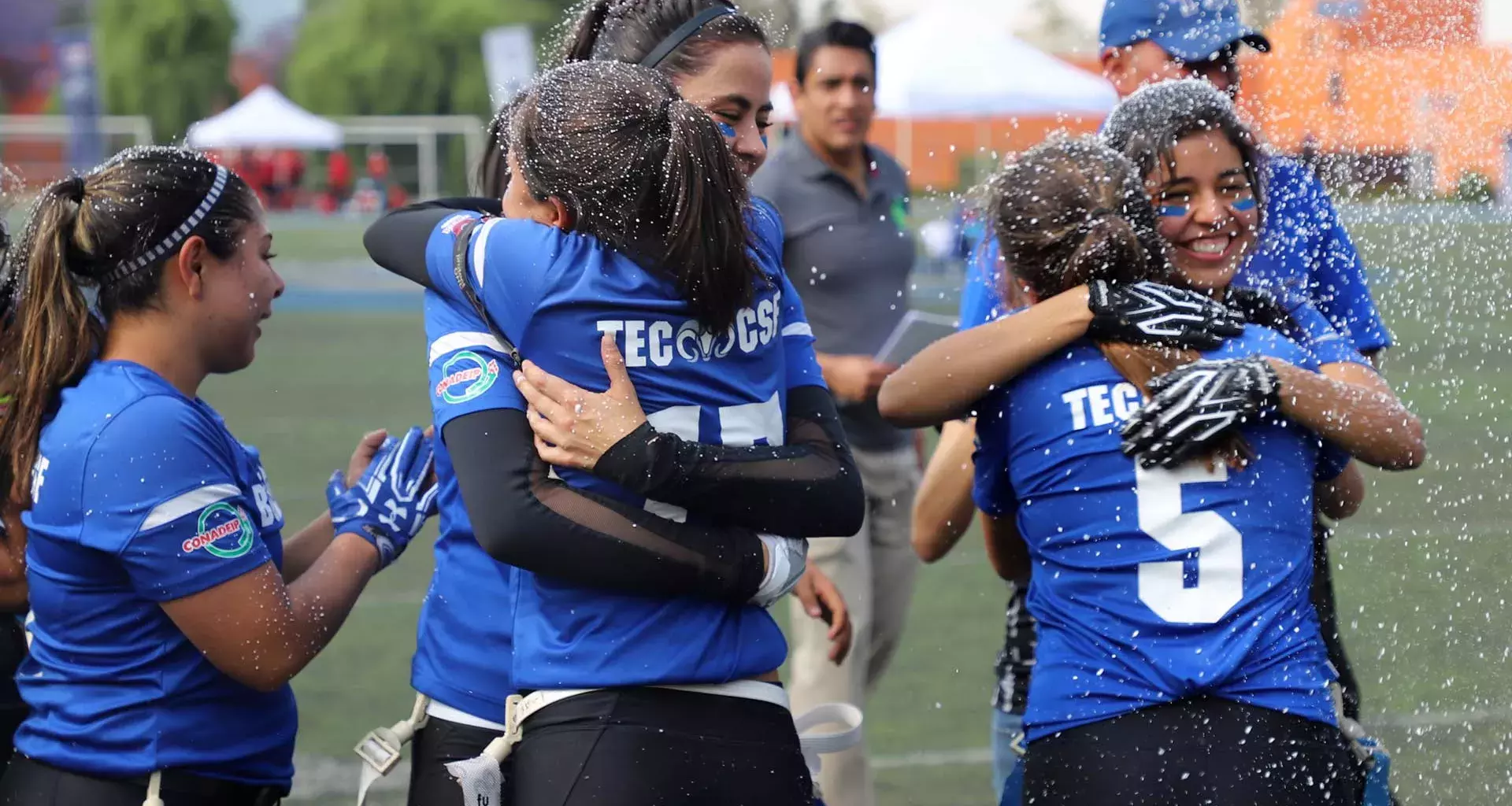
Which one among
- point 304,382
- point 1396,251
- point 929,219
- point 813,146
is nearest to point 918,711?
point 813,146

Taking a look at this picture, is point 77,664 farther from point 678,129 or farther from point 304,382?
point 304,382

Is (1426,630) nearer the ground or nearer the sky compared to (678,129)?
nearer the ground

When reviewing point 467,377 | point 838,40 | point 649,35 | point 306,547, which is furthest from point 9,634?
point 838,40

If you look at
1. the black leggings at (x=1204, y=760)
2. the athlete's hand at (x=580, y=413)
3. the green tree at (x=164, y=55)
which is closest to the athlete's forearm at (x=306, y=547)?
the athlete's hand at (x=580, y=413)

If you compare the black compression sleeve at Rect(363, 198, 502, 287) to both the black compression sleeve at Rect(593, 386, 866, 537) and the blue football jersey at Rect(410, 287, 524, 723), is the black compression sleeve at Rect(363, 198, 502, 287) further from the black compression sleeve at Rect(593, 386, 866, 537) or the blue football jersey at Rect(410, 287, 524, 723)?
the black compression sleeve at Rect(593, 386, 866, 537)

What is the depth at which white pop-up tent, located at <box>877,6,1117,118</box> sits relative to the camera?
16.4 meters

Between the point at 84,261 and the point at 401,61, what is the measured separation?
71.4 metres

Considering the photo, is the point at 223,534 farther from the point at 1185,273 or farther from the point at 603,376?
the point at 1185,273

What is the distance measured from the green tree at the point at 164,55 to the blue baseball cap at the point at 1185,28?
6622cm

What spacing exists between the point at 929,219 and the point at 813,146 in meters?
25.6

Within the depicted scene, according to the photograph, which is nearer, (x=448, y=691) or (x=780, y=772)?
(x=780, y=772)

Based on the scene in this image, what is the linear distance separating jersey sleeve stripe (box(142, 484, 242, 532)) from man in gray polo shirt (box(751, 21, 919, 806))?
2076mm

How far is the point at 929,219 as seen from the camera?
30.5 m

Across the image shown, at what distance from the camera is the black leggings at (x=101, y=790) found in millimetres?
2523
